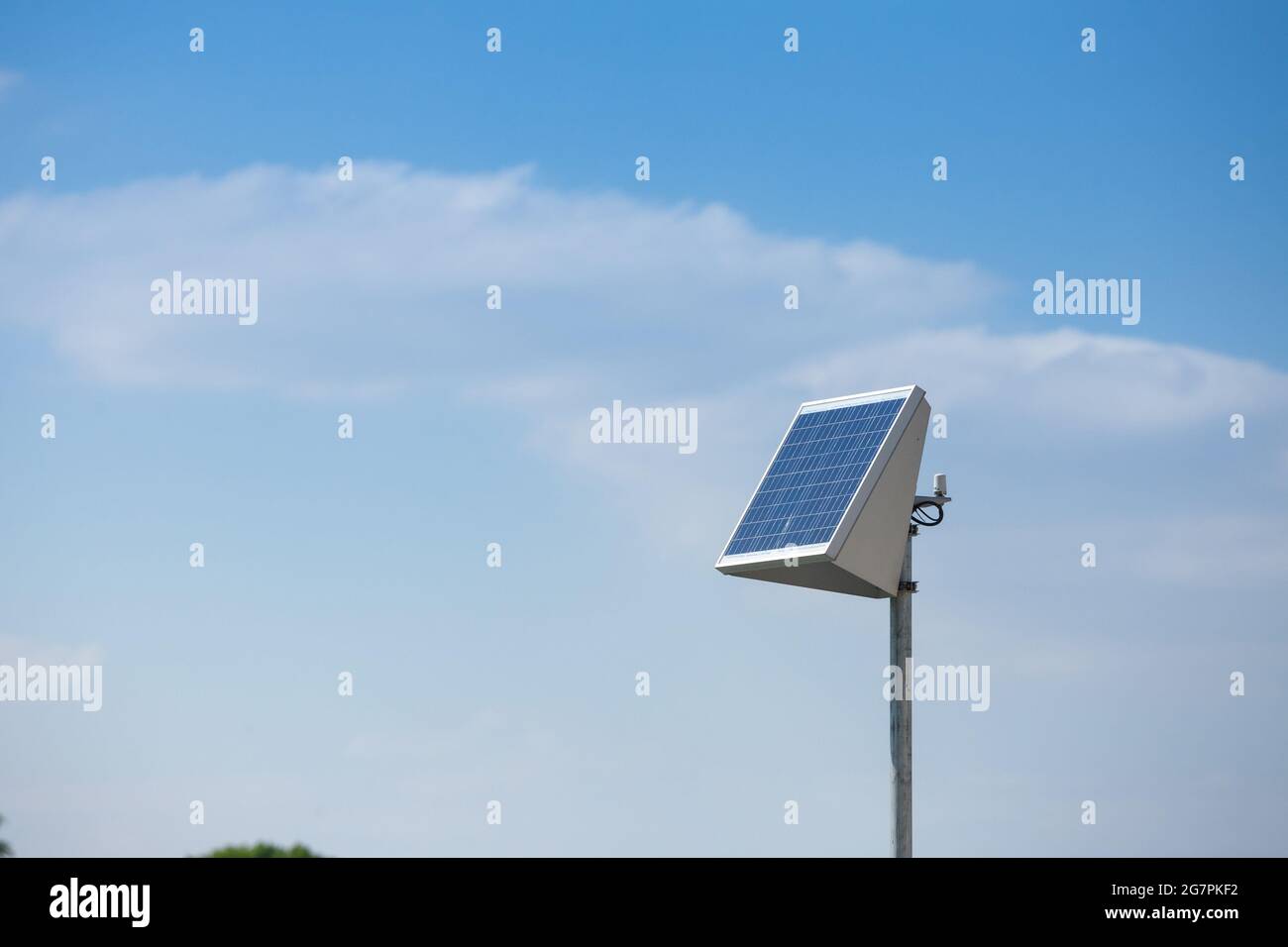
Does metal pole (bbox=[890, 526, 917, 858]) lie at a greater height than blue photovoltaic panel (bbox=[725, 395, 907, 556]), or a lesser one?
lesser

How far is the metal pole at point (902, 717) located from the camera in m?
20.1

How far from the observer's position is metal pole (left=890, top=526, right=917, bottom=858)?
65.9ft

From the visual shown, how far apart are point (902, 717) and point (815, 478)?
309 centimetres

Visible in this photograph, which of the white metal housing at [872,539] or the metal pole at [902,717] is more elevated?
the white metal housing at [872,539]

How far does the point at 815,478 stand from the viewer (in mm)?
21016

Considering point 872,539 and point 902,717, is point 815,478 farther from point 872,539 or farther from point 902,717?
point 902,717

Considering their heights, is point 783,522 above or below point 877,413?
below

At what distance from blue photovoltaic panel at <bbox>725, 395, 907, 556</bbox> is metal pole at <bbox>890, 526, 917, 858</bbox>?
3.71 feet

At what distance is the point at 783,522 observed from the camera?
2069 centimetres

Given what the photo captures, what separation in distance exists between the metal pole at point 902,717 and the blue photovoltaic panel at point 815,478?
113 centimetres
